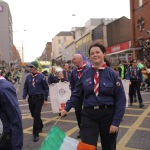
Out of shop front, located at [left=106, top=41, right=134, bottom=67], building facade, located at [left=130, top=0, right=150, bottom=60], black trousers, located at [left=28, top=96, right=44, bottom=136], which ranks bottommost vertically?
Answer: black trousers, located at [left=28, top=96, right=44, bottom=136]

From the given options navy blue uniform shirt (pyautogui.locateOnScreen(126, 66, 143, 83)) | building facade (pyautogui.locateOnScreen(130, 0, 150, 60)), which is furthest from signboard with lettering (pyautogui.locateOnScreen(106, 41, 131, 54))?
navy blue uniform shirt (pyautogui.locateOnScreen(126, 66, 143, 83))

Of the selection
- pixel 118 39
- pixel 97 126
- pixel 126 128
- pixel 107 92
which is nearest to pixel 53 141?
pixel 97 126

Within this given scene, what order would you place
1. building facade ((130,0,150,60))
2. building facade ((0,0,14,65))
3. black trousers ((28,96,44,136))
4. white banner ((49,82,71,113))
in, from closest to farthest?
1. black trousers ((28,96,44,136))
2. white banner ((49,82,71,113))
3. building facade ((130,0,150,60))
4. building facade ((0,0,14,65))

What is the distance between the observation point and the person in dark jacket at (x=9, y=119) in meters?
2.91

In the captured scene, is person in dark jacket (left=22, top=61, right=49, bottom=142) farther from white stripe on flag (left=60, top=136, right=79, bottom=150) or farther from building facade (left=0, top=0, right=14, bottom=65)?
building facade (left=0, top=0, right=14, bottom=65)

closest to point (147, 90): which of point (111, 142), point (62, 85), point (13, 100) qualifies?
point (62, 85)

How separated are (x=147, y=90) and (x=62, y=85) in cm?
845

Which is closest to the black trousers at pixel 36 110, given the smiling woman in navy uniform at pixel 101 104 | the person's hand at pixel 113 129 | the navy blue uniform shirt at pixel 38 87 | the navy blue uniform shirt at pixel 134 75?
the navy blue uniform shirt at pixel 38 87

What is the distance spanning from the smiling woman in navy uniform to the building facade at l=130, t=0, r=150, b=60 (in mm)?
26597

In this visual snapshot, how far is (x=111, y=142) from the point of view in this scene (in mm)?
4133

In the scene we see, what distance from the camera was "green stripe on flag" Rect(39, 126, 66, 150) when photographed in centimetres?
339

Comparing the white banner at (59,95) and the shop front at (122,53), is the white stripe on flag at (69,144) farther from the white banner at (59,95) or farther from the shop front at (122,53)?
the shop front at (122,53)

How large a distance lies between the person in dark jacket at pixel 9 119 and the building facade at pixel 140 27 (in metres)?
28.0

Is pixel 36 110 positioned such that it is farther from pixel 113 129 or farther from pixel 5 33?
pixel 5 33
